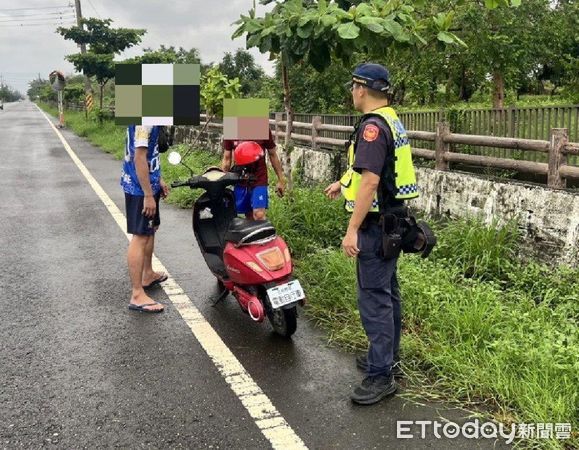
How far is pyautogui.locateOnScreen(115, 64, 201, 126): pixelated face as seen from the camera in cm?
452

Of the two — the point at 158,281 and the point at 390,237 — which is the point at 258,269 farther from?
the point at 158,281

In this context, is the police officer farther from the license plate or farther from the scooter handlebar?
the scooter handlebar

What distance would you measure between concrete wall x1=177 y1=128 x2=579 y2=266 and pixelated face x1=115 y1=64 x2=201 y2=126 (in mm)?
3053

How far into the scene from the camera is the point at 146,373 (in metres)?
A: 3.55

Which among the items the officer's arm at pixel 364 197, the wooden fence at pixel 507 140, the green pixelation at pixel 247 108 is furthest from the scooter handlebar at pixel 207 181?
the wooden fence at pixel 507 140

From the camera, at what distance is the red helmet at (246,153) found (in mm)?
5047

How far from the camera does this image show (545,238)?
16.5ft

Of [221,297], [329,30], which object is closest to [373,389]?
[221,297]

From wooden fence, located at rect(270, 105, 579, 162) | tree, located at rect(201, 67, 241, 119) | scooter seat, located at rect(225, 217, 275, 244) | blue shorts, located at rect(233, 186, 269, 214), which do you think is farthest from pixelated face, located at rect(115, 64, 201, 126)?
tree, located at rect(201, 67, 241, 119)

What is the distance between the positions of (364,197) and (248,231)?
4.42 ft

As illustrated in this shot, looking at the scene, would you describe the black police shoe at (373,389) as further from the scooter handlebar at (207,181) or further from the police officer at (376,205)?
the scooter handlebar at (207,181)

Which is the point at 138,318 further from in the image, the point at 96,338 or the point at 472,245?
the point at 472,245

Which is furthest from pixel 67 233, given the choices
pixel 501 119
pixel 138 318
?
pixel 501 119

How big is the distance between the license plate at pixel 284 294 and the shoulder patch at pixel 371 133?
133 centimetres
